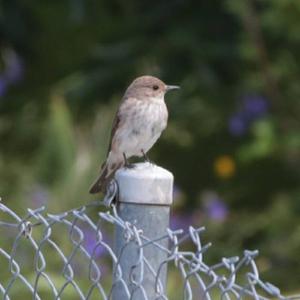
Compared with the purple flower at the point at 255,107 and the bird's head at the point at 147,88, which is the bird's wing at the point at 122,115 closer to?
the bird's head at the point at 147,88

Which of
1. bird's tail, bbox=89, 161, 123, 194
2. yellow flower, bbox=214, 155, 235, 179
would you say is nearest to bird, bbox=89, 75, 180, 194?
bird's tail, bbox=89, 161, 123, 194

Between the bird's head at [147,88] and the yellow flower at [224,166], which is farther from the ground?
the yellow flower at [224,166]

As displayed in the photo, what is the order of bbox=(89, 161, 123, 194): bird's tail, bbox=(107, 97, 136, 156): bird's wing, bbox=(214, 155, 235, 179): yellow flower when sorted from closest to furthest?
bbox=(89, 161, 123, 194): bird's tail < bbox=(107, 97, 136, 156): bird's wing < bbox=(214, 155, 235, 179): yellow flower

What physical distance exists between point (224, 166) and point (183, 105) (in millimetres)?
556

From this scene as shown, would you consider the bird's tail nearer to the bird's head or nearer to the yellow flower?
the bird's head

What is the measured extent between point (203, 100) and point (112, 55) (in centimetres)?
75

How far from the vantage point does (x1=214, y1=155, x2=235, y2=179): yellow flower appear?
9.41 meters

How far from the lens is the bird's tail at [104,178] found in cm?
461

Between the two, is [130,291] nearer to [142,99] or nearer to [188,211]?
[142,99]

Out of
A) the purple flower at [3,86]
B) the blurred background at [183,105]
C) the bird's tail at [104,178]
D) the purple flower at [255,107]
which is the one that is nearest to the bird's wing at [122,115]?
the bird's tail at [104,178]

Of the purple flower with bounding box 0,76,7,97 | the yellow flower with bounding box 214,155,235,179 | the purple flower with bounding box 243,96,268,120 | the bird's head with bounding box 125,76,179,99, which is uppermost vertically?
the purple flower with bounding box 0,76,7,97

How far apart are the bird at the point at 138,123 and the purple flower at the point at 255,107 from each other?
3.64m

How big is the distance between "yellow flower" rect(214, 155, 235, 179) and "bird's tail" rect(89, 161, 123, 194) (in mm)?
4461

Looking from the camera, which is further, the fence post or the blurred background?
the blurred background
